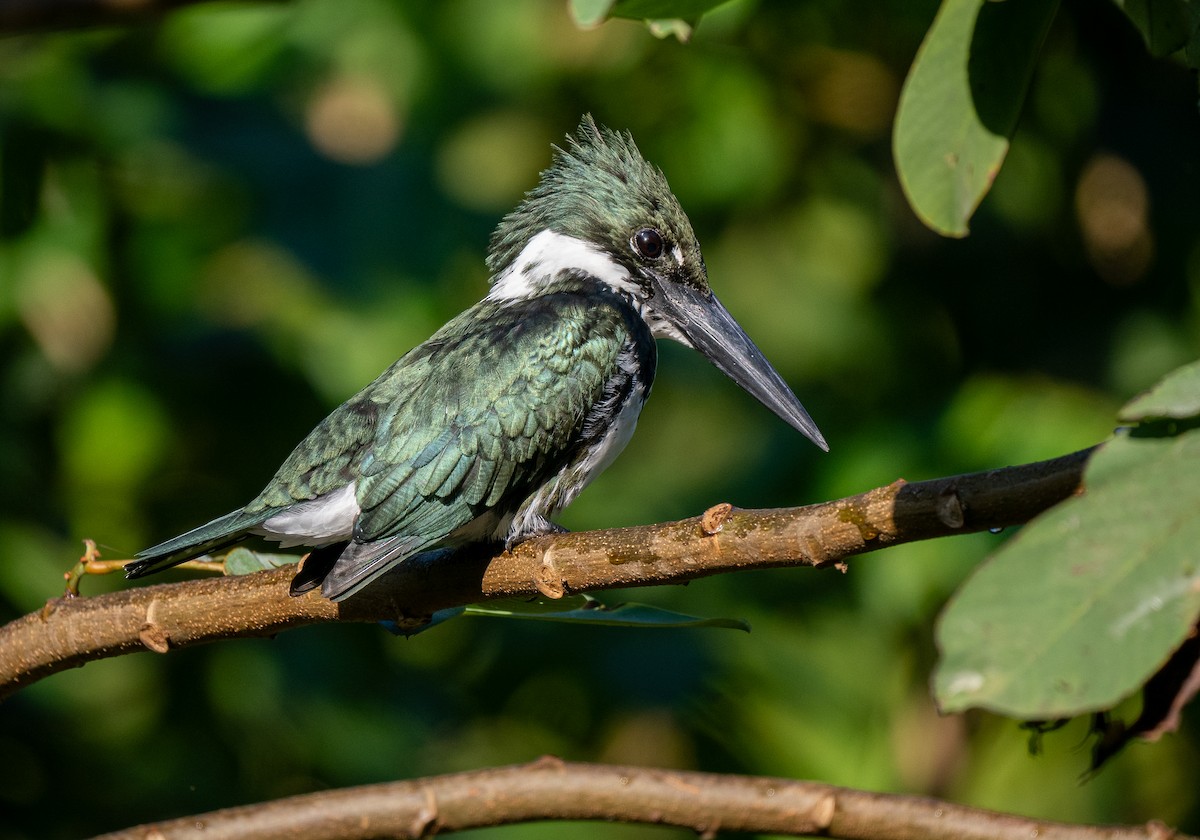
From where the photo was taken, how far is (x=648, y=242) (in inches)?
129

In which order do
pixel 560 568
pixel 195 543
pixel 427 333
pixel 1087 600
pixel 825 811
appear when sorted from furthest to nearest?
pixel 427 333 < pixel 195 543 < pixel 560 568 < pixel 825 811 < pixel 1087 600

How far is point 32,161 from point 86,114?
21 cm

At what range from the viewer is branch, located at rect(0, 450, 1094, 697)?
155 centimetres

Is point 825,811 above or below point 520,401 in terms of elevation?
below

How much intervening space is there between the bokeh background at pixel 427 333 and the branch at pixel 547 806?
2040 millimetres

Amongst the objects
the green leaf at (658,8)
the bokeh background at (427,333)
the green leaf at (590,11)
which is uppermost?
the green leaf at (590,11)

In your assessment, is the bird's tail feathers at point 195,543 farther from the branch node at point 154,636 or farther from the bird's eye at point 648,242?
the bird's eye at point 648,242

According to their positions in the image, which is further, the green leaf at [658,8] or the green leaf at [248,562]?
the green leaf at [248,562]

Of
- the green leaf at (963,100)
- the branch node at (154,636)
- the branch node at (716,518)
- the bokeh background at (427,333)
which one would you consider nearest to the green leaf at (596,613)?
the branch node at (716,518)

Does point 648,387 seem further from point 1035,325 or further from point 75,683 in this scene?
point 75,683

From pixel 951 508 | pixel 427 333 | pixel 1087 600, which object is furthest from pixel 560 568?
pixel 427 333

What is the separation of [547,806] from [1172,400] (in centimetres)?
99

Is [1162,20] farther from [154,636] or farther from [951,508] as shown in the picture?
[154,636]

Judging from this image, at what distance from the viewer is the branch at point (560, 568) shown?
5.08ft
